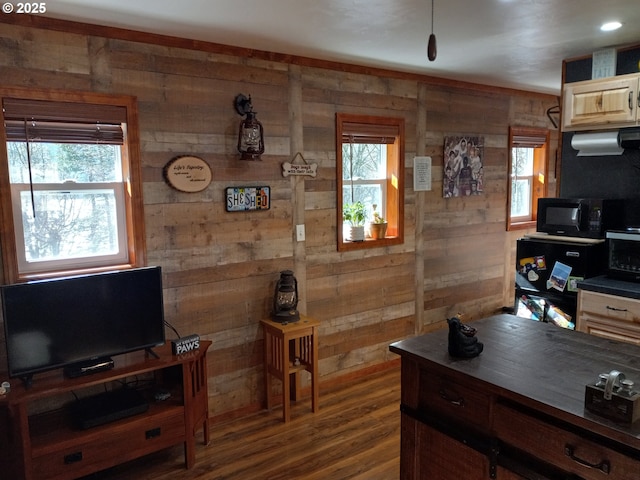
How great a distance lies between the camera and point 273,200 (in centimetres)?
340

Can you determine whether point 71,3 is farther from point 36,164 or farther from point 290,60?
point 290,60

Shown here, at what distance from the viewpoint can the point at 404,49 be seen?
326 cm

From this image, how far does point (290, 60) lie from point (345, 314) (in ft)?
6.52

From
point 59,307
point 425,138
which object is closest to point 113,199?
point 59,307

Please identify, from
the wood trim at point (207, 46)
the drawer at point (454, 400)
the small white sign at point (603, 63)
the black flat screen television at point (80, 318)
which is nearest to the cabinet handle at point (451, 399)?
the drawer at point (454, 400)

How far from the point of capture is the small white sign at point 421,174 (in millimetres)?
4172

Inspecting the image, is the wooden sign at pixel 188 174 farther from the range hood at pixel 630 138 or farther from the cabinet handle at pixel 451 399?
the range hood at pixel 630 138

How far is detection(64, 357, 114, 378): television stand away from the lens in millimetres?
2479

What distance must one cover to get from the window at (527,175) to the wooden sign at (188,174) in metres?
3.33

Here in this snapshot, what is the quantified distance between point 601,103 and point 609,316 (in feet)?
4.63

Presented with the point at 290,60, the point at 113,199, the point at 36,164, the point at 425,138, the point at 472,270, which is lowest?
the point at 472,270

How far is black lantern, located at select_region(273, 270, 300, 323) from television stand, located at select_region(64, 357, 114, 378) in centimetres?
112

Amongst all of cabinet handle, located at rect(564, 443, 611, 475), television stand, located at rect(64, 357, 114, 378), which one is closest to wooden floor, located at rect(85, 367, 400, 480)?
television stand, located at rect(64, 357, 114, 378)

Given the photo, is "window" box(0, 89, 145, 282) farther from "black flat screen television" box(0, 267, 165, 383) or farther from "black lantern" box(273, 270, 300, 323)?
"black lantern" box(273, 270, 300, 323)
